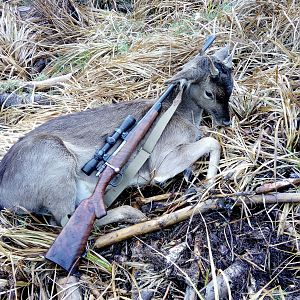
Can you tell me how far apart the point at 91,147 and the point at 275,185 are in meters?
1.72

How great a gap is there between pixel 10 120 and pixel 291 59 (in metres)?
3.32

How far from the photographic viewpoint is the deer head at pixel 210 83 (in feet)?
18.7

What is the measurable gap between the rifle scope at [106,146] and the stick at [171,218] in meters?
0.71

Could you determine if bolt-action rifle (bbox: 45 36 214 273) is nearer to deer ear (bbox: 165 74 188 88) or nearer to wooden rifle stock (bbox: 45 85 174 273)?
wooden rifle stock (bbox: 45 85 174 273)

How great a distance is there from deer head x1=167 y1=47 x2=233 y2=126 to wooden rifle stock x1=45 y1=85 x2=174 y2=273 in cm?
71

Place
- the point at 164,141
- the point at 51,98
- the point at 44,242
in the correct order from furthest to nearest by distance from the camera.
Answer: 1. the point at 51,98
2. the point at 164,141
3. the point at 44,242

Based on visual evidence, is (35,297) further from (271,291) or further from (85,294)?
(271,291)

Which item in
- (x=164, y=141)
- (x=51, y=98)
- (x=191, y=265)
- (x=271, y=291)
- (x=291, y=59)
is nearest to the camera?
(x=271, y=291)

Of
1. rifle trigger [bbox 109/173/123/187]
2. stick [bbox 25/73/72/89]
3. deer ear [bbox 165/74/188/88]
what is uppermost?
deer ear [bbox 165/74/188/88]

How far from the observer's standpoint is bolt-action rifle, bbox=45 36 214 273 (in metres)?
4.39

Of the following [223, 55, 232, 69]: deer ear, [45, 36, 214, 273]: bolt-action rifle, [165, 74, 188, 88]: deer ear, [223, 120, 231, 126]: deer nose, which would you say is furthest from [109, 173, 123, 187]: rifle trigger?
[223, 55, 232, 69]: deer ear

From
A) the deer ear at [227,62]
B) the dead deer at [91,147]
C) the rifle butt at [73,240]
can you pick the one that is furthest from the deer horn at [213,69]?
the rifle butt at [73,240]

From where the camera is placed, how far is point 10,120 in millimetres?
6758

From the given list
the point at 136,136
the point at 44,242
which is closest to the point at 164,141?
the point at 136,136
